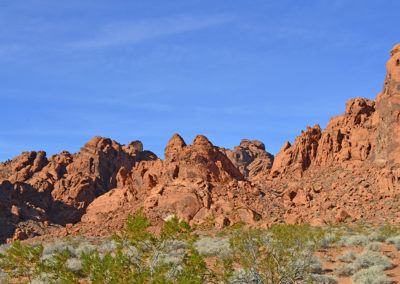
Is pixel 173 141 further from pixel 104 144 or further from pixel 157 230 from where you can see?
pixel 104 144

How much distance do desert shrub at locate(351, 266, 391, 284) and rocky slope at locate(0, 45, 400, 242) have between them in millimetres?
25349

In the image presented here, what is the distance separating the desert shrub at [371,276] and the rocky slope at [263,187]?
25.3m

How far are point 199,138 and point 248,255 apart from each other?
4533cm

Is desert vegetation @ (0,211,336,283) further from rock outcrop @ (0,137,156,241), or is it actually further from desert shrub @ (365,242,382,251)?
rock outcrop @ (0,137,156,241)

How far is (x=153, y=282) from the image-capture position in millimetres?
13531

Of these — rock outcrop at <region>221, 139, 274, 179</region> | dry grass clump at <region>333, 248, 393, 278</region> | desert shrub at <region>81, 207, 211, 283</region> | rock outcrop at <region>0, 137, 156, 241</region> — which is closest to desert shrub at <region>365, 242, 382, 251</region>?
dry grass clump at <region>333, 248, 393, 278</region>

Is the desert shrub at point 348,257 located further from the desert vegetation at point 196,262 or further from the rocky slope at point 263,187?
the rocky slope at point 263,187

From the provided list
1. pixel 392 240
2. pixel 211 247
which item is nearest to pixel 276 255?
pixel 211 247

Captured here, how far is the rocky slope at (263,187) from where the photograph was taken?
53812 mm

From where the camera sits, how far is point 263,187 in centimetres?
6838

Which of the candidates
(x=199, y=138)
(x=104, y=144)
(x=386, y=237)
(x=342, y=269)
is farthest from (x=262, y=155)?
(x=342, y=269)

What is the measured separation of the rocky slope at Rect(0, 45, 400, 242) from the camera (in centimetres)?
5381

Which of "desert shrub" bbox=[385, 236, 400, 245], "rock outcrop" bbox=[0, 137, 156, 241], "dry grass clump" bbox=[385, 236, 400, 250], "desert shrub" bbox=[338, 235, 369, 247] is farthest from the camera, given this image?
"rock outcrop" bbox=[0, 137, 156, 241]

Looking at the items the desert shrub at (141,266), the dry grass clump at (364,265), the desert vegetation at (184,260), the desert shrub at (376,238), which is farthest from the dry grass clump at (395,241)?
the desert shrub at (141,266)
